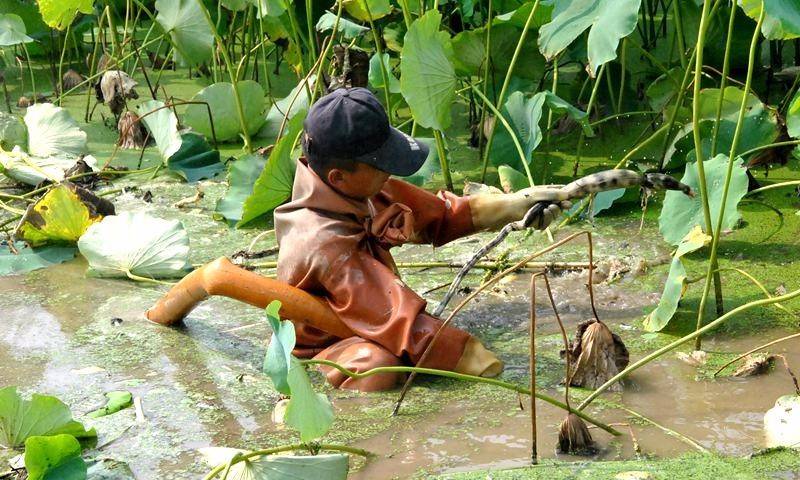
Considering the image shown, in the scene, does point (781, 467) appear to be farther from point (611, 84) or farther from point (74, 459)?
point (611, 84)

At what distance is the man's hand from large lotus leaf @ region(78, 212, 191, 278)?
41.9 inches

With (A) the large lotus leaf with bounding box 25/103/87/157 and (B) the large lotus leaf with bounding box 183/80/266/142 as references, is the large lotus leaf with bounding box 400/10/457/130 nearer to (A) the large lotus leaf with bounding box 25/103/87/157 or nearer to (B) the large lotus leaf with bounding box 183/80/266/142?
(B) the large lotus leaf with bounding box 183/80/266/142

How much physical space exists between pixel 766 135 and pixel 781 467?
1.73 metres

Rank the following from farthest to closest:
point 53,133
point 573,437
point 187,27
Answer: point 187,27
point 53,133
point 573,437

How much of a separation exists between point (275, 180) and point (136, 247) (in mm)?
516

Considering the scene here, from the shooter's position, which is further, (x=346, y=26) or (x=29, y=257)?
(x=346, y=26)

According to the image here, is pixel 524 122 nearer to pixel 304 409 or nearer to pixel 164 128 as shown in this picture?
pixel 164 128

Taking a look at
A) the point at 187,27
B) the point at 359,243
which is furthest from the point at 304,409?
the point at 187,27

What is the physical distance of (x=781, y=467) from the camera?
223 cm

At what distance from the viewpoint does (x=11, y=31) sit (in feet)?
17.0

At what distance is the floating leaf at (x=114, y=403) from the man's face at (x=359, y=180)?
732 millimetres

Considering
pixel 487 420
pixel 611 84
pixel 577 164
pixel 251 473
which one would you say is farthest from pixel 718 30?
pixel 251 473

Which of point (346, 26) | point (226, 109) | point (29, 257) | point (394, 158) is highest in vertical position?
point (346, 26)

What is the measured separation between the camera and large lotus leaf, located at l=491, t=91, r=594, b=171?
3744mm
